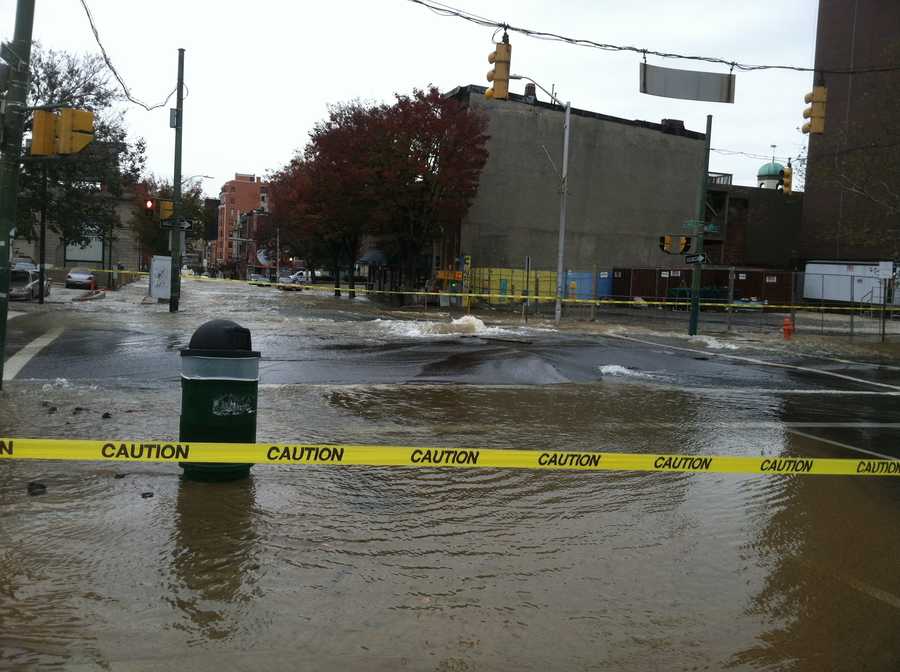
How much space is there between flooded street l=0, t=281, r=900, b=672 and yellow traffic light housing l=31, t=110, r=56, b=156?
2870 millimetres

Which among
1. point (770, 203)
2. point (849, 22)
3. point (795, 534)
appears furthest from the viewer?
point (770, 203)

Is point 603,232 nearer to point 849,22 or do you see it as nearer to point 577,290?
point 577,290

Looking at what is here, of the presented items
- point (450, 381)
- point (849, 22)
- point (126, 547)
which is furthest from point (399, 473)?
point (849, 22)

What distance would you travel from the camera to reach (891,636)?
4172mm

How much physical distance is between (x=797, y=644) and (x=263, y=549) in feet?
9.99

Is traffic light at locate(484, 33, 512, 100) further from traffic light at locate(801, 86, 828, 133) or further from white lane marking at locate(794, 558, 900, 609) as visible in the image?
white lane marking at locate(794, 558, 900, 609)

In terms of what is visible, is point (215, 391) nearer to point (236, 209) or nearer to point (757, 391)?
point (757, 391)

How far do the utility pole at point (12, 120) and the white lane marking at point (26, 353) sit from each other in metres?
2.60

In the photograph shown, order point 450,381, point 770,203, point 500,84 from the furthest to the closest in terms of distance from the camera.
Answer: point 770,203 < point 500,84 < point 450,381

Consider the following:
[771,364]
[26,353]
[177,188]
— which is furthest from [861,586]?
[177,188]

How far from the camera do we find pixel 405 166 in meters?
36.9

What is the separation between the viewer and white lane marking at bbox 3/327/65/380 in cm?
1178

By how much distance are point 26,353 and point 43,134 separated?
577 centimetres

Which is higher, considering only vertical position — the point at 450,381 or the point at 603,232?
the point at 603,232
